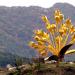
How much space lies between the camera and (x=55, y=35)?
21.9 m

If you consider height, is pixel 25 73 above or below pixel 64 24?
below

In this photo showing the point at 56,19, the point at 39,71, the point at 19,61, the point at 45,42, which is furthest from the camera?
the point at 39,71

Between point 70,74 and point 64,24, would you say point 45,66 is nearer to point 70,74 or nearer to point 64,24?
point 70,74

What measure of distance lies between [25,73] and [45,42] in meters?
11.1

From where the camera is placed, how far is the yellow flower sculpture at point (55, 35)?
2141cm

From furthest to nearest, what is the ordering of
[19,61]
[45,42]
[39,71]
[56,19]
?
[39,71] < [19,61] < [45,42] < [56,19]

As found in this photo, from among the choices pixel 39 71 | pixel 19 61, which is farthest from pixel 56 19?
pixel 39 71

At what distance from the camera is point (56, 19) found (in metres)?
21.2

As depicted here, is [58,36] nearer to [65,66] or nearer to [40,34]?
[40,34]

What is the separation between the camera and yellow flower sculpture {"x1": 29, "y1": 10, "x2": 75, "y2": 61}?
21406 millimetres

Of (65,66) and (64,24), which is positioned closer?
(64,24)

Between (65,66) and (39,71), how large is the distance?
341 centimetres

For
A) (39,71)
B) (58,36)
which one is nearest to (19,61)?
(39,71)

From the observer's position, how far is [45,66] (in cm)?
3412
